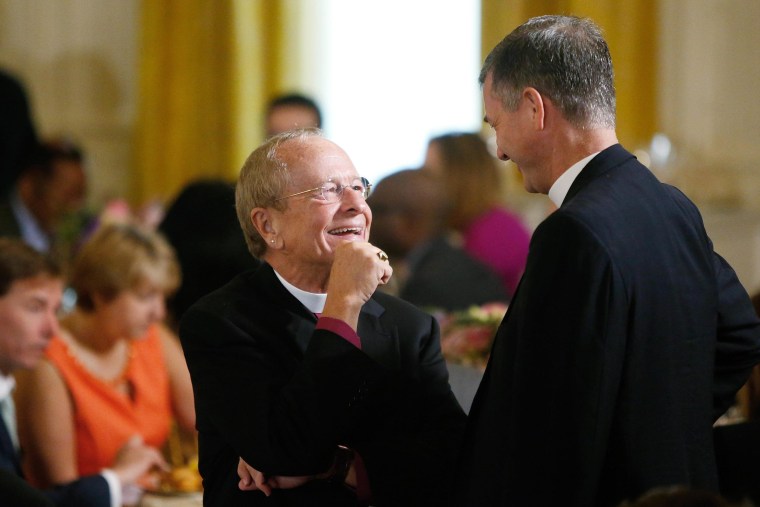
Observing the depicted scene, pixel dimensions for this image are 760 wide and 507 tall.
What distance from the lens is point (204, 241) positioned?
4227 millimetres

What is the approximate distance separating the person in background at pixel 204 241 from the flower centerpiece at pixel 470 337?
2.49ft

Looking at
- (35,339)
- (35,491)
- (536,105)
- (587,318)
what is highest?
(536,105)

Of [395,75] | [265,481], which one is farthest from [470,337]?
[395,75]

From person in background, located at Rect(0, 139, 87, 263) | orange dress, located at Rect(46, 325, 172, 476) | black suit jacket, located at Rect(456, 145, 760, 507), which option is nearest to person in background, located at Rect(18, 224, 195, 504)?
→ orange dress, located at Rect(46, 325, 172, 476)

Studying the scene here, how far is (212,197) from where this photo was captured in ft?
14.4

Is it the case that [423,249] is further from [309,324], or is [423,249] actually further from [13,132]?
[13,132]

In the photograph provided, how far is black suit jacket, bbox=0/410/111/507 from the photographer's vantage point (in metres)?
2.63

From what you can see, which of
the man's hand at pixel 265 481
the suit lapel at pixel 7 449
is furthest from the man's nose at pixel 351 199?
the suit lapel at pixel 7 449

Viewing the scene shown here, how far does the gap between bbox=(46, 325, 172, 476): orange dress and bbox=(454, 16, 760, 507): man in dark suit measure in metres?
1.98

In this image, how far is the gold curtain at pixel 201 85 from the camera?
27.4 feet

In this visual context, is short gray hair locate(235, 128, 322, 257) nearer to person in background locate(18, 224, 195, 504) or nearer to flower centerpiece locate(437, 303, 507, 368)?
person in background locate(18, 224, 195, 504)

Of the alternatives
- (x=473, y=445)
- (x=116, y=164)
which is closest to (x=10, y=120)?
(x=116, y=164)

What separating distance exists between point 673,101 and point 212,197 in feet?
10.6

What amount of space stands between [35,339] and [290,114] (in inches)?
105
